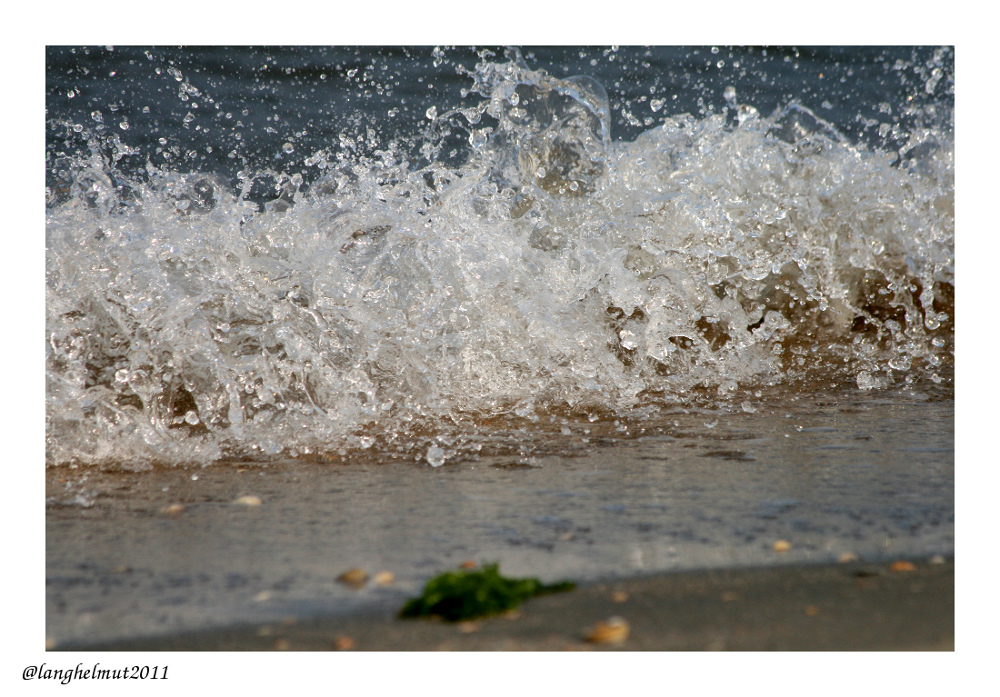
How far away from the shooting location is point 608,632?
133cm

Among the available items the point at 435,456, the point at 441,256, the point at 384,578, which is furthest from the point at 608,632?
the point at 441,256

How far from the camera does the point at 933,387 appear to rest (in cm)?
283

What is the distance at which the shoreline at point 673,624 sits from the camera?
1330mm

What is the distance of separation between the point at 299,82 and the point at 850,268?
2.95m

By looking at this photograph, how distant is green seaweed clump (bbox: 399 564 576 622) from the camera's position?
4.57ft

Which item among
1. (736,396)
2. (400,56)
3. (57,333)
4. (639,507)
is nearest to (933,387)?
(736,396)

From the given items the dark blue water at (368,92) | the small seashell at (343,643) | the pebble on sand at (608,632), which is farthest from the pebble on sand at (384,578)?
the dark blue water at (368,92)

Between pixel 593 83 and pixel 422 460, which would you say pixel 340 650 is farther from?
pixel 593 83

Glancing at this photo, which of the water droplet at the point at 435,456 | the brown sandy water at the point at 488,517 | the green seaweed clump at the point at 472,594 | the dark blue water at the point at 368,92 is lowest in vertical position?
the green seaweed clump at the point at 472,594

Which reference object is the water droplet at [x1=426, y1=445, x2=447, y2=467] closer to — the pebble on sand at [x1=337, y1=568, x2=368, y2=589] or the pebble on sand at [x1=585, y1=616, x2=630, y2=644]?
the pebble on sand at [x1=337, y1=568, x2=368, y2=589]

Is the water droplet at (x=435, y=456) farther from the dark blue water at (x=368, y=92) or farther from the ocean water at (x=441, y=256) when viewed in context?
the dark blue water at (x=368, y=92)

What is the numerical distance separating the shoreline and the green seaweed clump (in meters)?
0.02

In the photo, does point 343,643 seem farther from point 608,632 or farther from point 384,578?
point 608,632

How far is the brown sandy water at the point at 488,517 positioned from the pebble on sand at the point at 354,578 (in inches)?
0.7
